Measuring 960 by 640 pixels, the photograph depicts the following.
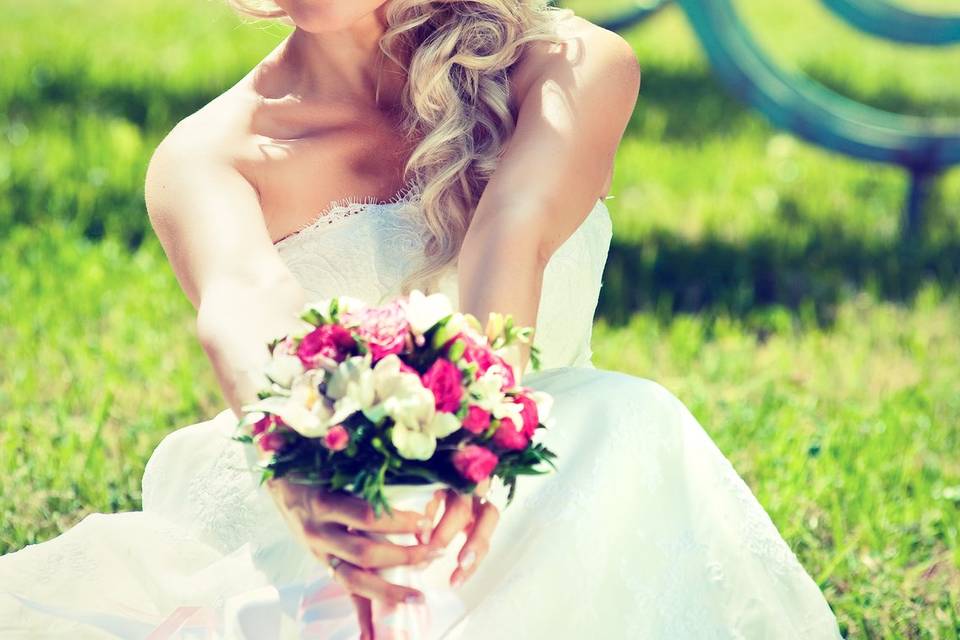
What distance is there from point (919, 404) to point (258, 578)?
2.27m

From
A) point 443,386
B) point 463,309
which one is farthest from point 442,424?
point 463,309

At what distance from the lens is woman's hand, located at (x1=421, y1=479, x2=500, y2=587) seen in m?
1.90

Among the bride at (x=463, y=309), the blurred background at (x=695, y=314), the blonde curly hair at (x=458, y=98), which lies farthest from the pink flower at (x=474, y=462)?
the blurred background at (x=695, y=314)

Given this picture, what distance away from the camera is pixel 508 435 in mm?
1810

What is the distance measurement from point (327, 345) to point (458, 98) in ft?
3.34

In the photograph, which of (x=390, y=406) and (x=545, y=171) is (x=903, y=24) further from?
(x=390, y=406)

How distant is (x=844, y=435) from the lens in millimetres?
3680

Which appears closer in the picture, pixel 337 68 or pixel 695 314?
pixel 337 68

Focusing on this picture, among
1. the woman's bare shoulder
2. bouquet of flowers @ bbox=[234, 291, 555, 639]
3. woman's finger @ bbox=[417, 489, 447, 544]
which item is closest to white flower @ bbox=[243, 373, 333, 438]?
bouquet of flowers @ bbox=[234, 291, 555, 639]

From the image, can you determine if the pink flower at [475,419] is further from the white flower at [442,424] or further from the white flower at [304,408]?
the white flower at [304,408]

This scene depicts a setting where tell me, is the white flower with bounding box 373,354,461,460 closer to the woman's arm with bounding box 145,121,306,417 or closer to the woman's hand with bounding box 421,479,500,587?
the woman's hand with bounding box 421,479,500,587

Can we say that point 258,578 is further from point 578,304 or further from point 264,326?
point 578,304

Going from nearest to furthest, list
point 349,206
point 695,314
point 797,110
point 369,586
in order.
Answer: point 369,586
point 349,206
point 695,314
point 797,110

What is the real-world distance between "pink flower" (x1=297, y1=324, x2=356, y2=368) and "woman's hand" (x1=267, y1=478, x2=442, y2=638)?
18 cm
